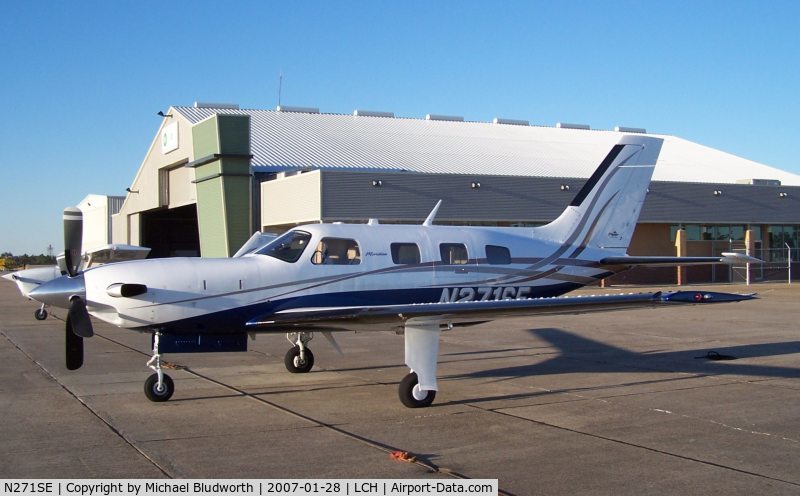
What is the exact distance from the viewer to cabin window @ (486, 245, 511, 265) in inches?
486

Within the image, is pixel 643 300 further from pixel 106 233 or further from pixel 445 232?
pixel 106 233

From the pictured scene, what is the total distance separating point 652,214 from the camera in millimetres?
43188

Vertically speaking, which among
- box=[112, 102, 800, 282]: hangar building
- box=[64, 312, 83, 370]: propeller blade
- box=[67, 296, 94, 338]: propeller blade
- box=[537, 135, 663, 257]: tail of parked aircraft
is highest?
box=[112, 102, 800, 282]: hangar building

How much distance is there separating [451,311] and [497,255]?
9.09 feet

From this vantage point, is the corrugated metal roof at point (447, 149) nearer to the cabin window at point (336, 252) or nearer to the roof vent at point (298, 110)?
the roof vent at point (298, 110)

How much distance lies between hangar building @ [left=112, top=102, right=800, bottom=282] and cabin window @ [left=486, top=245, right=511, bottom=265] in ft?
79.8

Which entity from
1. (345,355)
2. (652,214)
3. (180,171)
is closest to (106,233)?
(180,171)

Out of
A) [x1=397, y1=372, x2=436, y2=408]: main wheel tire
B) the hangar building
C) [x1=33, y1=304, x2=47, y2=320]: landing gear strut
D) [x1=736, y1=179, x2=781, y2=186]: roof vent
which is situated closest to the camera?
[x1=397, y1=372, x2=436, y2=408]: main wheel tire

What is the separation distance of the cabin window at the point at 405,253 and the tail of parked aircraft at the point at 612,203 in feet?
9.55

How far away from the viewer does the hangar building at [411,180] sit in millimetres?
38875

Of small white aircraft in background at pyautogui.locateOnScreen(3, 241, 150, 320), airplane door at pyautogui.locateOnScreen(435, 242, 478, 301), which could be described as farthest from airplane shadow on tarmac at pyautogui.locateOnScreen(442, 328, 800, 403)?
small white aircraft in background at pyautogui.locateOnScreen(3, 241, 150, 320)

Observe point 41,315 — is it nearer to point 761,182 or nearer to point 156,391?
point 156,391

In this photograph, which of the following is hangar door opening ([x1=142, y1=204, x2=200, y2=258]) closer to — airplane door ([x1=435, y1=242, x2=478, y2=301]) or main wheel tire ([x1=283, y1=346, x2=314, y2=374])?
main wheel tire ([x1=283, y1=346, x2=314, y2=374])
